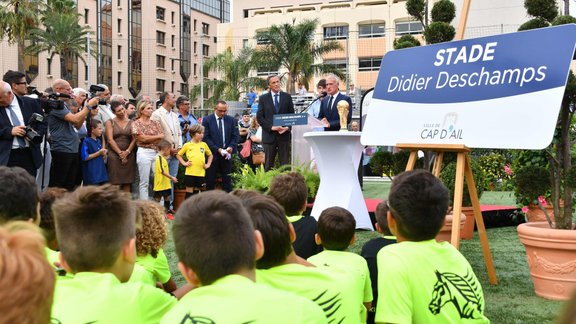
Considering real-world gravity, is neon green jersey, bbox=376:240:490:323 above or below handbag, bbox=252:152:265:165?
below

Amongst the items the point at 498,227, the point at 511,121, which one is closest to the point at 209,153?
the point at 498,227

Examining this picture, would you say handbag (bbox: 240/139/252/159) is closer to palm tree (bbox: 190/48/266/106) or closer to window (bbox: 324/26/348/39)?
palm tree (bbox: 190/48/266/106)

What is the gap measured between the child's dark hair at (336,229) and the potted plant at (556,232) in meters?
1.52

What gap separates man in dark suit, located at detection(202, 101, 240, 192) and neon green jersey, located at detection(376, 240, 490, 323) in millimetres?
6533

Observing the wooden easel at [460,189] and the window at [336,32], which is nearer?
the wooden easel at [460,189]

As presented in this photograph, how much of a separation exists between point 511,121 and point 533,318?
1.21 m

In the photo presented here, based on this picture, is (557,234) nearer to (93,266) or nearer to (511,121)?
(511,121)

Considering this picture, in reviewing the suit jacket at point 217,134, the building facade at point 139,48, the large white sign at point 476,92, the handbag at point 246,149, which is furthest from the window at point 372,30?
the large white sign at point 476,92

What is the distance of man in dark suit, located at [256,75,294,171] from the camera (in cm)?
852

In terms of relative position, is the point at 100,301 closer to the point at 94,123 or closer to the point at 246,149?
the point at 94,123

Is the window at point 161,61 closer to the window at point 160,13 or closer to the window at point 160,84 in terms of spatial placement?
the window at point 160,84

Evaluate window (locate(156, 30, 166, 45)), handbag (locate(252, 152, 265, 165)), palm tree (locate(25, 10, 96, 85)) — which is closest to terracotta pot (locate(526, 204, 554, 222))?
handbag (locate(252, 152, 265, 165))

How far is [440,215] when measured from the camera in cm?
237

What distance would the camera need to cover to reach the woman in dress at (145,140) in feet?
25.3
